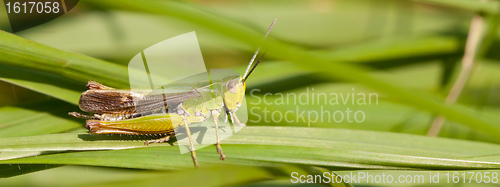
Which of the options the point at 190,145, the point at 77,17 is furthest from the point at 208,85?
the point at 77,17

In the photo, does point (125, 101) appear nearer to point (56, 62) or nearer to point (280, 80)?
point (56, 62)

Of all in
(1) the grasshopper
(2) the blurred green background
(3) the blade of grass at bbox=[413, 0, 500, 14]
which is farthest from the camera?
(3) the blade of grass at bbox=[413, 0, 500, 14]

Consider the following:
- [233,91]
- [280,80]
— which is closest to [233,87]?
[233,91]

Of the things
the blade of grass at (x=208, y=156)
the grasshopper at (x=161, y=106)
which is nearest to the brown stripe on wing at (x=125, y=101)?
the grasshopper at (x=161, y=106)

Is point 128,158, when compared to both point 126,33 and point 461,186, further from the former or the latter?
point 461,186

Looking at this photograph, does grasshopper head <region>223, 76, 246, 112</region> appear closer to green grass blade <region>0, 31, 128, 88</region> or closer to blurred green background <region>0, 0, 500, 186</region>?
blurred green background <region>0, 0, 500, 186</region>

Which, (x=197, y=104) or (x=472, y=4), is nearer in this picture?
(x=197, y=104)

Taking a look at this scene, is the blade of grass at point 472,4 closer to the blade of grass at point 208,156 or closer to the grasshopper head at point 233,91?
the blade of grass at point 208,156

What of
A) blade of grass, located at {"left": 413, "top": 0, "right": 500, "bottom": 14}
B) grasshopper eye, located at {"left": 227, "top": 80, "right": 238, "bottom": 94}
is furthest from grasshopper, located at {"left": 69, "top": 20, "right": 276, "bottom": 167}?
blade of grass, located at {"left": 413, "top": 0, "right": 500, "bottom": 14}
